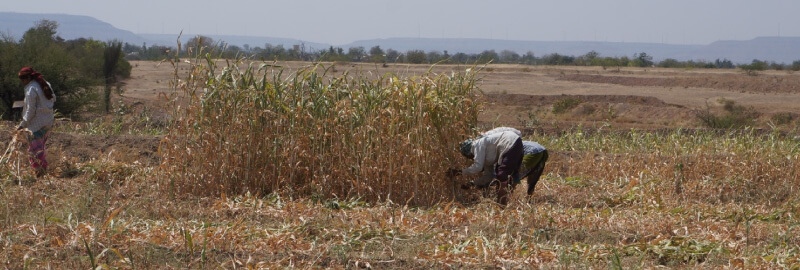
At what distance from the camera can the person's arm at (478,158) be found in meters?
8.23

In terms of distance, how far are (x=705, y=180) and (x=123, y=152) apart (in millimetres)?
7088

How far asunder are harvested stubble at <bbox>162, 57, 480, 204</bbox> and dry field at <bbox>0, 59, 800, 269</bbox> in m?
0.21

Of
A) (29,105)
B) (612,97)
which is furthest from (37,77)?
(612,97)

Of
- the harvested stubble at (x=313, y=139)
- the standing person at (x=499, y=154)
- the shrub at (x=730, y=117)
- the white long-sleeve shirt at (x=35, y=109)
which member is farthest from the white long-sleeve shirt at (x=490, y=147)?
the shrub at (x=730, y=117)

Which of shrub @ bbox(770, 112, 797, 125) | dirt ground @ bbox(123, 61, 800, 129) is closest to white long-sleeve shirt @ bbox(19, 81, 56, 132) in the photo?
dirt ground @ bbox(123, 61, 800, 129)

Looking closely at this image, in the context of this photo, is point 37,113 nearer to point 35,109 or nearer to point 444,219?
point 35,109

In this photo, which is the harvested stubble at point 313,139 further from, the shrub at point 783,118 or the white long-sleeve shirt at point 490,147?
the shrub at point 783,118

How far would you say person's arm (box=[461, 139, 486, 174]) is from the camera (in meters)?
8.23

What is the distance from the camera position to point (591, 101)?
107 feet

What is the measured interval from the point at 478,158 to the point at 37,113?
15.4 feet

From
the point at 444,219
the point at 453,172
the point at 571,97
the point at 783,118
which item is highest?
the point at 453,172

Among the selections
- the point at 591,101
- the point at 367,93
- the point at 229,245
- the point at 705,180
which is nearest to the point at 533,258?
the point at 229,245

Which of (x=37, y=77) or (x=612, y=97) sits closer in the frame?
(x=37, y=77)

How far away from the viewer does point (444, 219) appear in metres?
7.25
